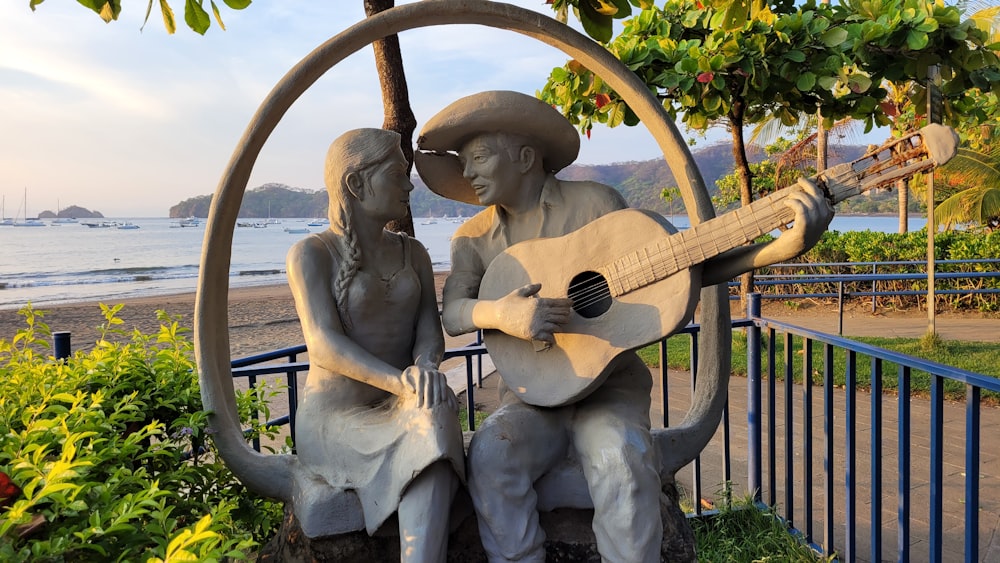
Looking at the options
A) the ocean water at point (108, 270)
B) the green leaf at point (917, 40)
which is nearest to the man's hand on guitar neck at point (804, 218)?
the green leaf at point (917, 40)

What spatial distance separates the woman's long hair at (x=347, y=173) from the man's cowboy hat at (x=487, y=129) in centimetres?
19

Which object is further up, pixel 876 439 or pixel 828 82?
pixel 828 82

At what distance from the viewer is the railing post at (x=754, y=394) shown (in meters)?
3.79

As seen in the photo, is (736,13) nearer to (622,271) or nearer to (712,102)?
(622,271)

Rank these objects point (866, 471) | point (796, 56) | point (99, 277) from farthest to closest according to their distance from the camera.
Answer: point (99, 277), point (866, 471), point (796, 56)

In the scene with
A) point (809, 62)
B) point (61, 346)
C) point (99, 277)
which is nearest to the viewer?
point (61, 346)

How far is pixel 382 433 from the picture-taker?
→ 1.97 m

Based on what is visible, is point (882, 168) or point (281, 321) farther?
point (281, 321)

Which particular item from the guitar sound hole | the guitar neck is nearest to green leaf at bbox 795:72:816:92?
the guitar neck

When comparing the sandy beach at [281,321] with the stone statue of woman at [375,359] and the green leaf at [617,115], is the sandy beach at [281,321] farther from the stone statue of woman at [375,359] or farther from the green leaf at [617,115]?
the stone statue of woman at [375,359]

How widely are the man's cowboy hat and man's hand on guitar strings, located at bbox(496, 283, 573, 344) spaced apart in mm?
456

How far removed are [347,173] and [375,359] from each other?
1.85ft

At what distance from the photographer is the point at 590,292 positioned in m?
2.11

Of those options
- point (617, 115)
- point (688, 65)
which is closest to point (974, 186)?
point (688, 65)
